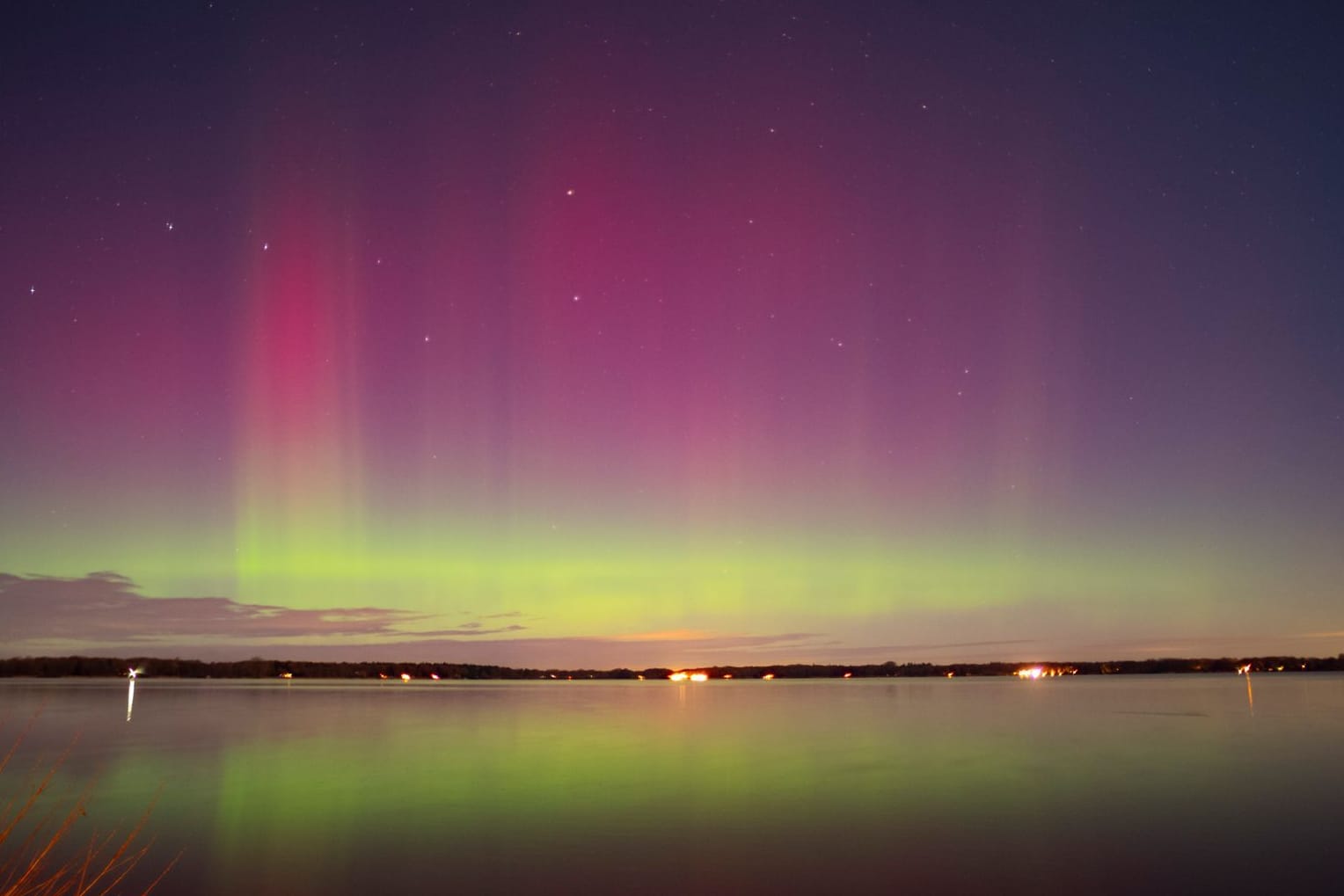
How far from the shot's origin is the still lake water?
48.2ft

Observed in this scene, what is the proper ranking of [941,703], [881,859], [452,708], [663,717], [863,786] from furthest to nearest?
[941,703], [452,708], [663,717], [863,786], [881,859]

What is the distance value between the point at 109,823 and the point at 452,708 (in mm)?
46191

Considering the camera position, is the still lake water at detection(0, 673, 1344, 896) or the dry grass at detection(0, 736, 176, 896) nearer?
the dry grass at detection(0, 736, 176, 896)

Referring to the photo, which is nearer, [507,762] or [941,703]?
[507,762]

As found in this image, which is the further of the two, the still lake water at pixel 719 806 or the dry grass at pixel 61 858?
the still lake water at pixel 719 806

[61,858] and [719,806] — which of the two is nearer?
[61,858]

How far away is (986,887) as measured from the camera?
547 inches

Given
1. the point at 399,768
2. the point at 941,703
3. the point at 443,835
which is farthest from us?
the point at 941,703

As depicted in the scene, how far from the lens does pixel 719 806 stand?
20.8m

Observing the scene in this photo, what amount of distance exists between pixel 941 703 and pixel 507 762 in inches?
1789

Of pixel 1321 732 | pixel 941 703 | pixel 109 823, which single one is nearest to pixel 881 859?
pixel 109 823

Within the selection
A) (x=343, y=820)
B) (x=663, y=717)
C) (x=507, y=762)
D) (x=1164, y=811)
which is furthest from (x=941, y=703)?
(x=343, y=820)

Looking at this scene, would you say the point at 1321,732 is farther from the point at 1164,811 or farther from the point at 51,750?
the point at 51,750

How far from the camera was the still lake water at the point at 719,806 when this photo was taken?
14.7 m
